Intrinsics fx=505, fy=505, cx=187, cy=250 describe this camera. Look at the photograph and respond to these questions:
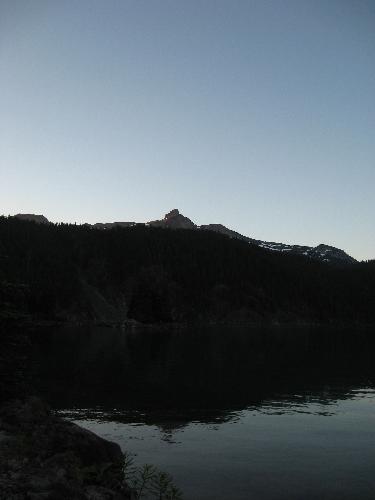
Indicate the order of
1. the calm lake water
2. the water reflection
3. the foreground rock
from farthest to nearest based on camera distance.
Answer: the water reflection
the calm lake water
the foreground rock

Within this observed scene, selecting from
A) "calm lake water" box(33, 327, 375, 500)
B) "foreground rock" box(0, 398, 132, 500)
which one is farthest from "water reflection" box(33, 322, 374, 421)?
"foreground rock" box(0, 398, 132, 500)

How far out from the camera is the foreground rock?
1822 cm

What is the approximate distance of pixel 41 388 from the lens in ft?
182

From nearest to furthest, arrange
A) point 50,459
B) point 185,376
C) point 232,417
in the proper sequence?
1. point 50,459
2. point 232,417
3. point 185,376

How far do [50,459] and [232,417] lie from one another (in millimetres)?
23913

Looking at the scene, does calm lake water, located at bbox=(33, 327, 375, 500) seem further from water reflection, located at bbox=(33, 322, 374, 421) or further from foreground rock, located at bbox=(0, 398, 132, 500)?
foreground rock, located at bbox=(0, 398, 132, 500)

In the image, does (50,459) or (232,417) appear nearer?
(50,459)

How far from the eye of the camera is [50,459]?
2331cm

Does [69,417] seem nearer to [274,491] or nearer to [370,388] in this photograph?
[274,491]

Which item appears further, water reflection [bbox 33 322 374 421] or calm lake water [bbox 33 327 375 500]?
water reflection [bbox 33 322 374 421]

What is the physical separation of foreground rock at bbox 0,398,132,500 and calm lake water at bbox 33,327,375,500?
4508 millimetres

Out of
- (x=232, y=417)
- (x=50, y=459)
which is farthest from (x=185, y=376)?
(x=50, y=459)

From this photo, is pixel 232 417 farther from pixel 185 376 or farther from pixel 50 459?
pixel 185 376

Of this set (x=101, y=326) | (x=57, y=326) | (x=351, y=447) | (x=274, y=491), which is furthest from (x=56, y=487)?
(x=101, y=326)
